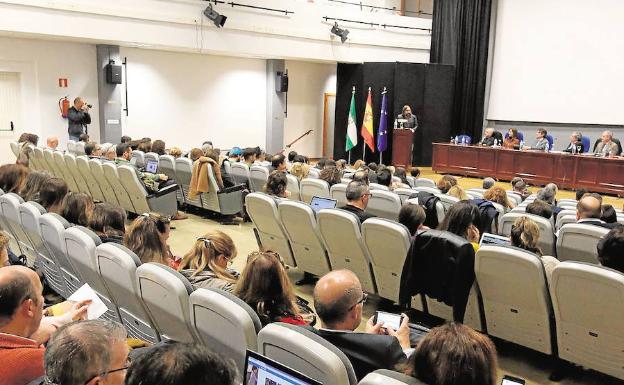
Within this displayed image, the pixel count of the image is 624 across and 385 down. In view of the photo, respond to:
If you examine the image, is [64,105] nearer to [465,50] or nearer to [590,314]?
[465,50]

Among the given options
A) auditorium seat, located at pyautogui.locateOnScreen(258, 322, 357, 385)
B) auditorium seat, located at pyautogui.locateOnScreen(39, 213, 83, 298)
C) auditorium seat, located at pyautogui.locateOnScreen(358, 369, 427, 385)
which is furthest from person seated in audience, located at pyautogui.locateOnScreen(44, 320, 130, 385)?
auditorium seat, located at pyautogui.locateOnScreen(39, 213, 83, 298)

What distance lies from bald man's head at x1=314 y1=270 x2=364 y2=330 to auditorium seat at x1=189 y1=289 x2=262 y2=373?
272mm

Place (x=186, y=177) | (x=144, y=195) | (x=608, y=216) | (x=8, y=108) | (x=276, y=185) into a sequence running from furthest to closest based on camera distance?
(x=8, y=108), (x=186, y=177), (x=144, y=195), (x=276, y=185), (x=608, y=216)

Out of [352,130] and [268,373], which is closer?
[268,373]

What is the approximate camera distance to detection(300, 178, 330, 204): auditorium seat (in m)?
6.12

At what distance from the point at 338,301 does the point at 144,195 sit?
5196 mm

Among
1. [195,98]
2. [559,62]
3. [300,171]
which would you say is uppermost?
[559,62]

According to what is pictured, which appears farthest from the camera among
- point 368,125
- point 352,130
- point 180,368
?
point 352,130

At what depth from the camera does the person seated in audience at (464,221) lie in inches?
150

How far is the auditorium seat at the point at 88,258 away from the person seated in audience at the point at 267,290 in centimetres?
110

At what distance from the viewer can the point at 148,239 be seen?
3359mm

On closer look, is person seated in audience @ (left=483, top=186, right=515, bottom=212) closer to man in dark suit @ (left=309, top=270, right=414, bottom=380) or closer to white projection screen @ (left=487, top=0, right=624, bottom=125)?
man in dark suit @ (left=309, top=270, right=414, bottom=380)

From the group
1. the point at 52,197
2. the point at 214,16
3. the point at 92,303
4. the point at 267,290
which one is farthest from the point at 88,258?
the point at 214,16

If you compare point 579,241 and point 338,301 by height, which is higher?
point 338,301
